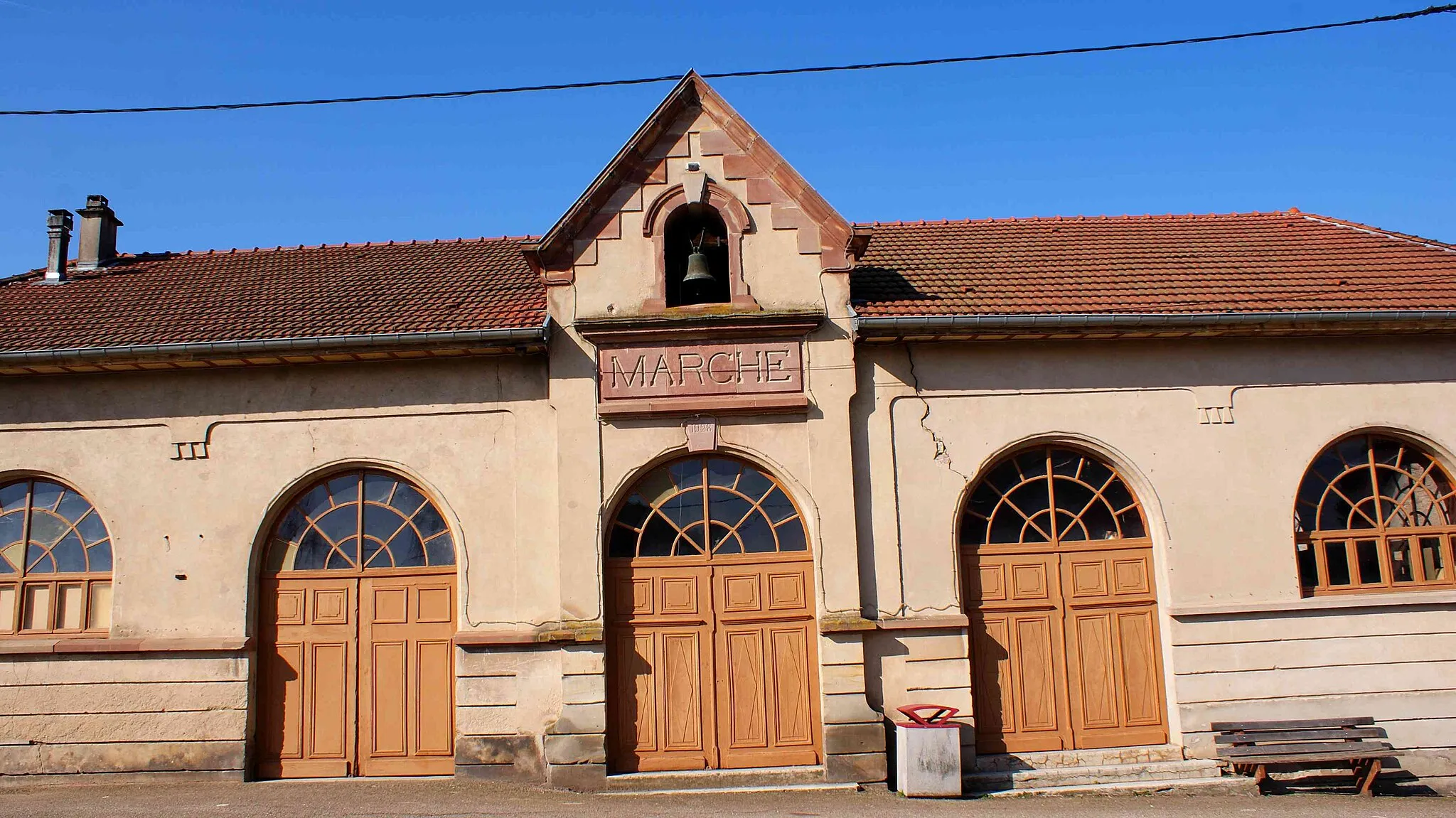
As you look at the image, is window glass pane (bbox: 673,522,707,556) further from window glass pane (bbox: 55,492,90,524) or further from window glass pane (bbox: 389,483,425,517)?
window glass pane (bbox: 55,492,90,524)

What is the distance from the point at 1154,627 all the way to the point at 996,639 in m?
1.60

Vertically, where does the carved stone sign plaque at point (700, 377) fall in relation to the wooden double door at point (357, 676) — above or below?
above

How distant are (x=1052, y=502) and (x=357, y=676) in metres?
7.03

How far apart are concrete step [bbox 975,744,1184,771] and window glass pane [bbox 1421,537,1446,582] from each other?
128 inches

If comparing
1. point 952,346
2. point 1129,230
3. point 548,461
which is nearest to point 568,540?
point 548,461

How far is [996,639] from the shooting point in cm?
1034

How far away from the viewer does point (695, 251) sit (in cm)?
1057

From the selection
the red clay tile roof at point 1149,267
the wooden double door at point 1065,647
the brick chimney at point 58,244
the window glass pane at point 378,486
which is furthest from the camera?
the brick chimney at point 58,244

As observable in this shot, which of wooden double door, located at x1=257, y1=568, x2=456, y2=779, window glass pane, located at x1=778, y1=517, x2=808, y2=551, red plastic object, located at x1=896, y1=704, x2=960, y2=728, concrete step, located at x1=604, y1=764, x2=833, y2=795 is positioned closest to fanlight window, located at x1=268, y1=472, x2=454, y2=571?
wooden double door, located at x1=257, y1=568, x2=456, y2=779

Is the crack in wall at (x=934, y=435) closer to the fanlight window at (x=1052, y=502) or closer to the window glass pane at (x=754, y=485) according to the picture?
the fanlight window at (x=1052, y=502)

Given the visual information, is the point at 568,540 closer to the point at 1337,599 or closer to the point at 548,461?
the point at 548,461

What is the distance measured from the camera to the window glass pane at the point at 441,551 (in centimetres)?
1042

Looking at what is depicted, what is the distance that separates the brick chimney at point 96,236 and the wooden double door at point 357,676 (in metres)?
6.44

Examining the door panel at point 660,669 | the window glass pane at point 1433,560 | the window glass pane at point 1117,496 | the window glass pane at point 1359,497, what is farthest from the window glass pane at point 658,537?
the window glass pane at point 1433,560
